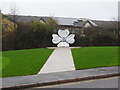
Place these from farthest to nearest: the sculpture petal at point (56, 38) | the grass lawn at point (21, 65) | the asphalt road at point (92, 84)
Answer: the sculpture petal at point (56, 38) < the grass lawn at point (21, 65) < the asphalt road at point (92, 84)

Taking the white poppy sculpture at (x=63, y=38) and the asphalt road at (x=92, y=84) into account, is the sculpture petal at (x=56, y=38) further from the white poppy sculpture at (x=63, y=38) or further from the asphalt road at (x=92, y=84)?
the asphalt road at (x=92, y=84)

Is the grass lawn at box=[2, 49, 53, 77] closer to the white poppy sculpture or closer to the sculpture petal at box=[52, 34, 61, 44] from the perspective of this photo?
the white poppy sculpture

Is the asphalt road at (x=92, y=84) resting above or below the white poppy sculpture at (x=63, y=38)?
below

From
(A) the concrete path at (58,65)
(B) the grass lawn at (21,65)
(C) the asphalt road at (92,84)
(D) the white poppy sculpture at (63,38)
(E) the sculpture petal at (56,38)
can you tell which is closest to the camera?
(C) the asphalt road at (92,84)

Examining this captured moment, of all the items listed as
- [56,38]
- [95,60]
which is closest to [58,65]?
[95,60]

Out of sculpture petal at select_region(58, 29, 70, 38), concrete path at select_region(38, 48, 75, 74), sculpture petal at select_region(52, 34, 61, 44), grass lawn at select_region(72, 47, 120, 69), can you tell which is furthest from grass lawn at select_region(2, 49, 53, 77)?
sculpture petal at select_region(58, 29, 70, 38)

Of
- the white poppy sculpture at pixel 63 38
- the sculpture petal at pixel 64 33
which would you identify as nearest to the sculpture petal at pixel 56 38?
the white poppy sculpture at pixel 63 38

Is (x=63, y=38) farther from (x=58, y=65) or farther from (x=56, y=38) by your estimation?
(x=58, y=65)

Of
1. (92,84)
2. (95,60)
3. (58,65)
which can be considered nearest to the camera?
(92,84)

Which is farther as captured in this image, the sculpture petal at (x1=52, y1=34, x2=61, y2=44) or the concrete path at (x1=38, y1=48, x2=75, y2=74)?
the sculpture petal at (x1=52, y1=34, x2=61, y2=44)

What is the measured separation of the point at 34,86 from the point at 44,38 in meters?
24.0

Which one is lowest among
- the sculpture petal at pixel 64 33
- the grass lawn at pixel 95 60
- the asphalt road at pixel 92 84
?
the asphalt road at pixel 92 84

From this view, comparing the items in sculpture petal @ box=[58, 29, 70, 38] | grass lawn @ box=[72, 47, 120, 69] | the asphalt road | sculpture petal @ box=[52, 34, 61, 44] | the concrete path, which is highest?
sculpture petal @ box=[58, 29, 70, 38]

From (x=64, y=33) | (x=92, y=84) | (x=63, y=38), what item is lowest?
(x=92, y=84)
